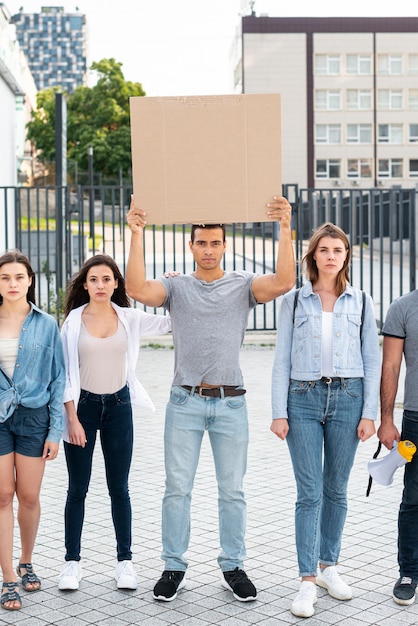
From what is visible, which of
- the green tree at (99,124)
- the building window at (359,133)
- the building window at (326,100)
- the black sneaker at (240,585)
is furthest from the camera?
the building window at (359,133)

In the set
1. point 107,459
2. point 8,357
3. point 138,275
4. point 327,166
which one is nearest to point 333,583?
point 107,459

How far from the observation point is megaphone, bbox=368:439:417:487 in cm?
489

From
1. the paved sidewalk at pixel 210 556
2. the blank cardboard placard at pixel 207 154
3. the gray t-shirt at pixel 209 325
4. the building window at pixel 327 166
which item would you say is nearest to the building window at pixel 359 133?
the building window at pixel 327 166

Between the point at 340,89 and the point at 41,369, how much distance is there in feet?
228

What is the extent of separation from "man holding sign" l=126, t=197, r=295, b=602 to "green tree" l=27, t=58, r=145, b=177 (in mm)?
59592

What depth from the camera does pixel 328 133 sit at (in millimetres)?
71750

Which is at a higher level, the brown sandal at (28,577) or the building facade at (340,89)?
the building facade at (340,89)

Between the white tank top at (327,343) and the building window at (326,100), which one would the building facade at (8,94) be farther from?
the building window at (326,100)

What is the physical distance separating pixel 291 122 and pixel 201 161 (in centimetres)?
6769

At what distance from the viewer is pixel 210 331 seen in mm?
4898

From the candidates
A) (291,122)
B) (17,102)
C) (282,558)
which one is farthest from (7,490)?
(291,122)

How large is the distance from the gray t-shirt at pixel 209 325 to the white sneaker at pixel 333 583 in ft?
Result: 3.46

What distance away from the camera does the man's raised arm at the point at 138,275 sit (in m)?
4.77

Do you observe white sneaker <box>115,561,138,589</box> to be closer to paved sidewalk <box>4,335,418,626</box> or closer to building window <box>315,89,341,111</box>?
paved sidewalk <box>4,335,418,626</box>
